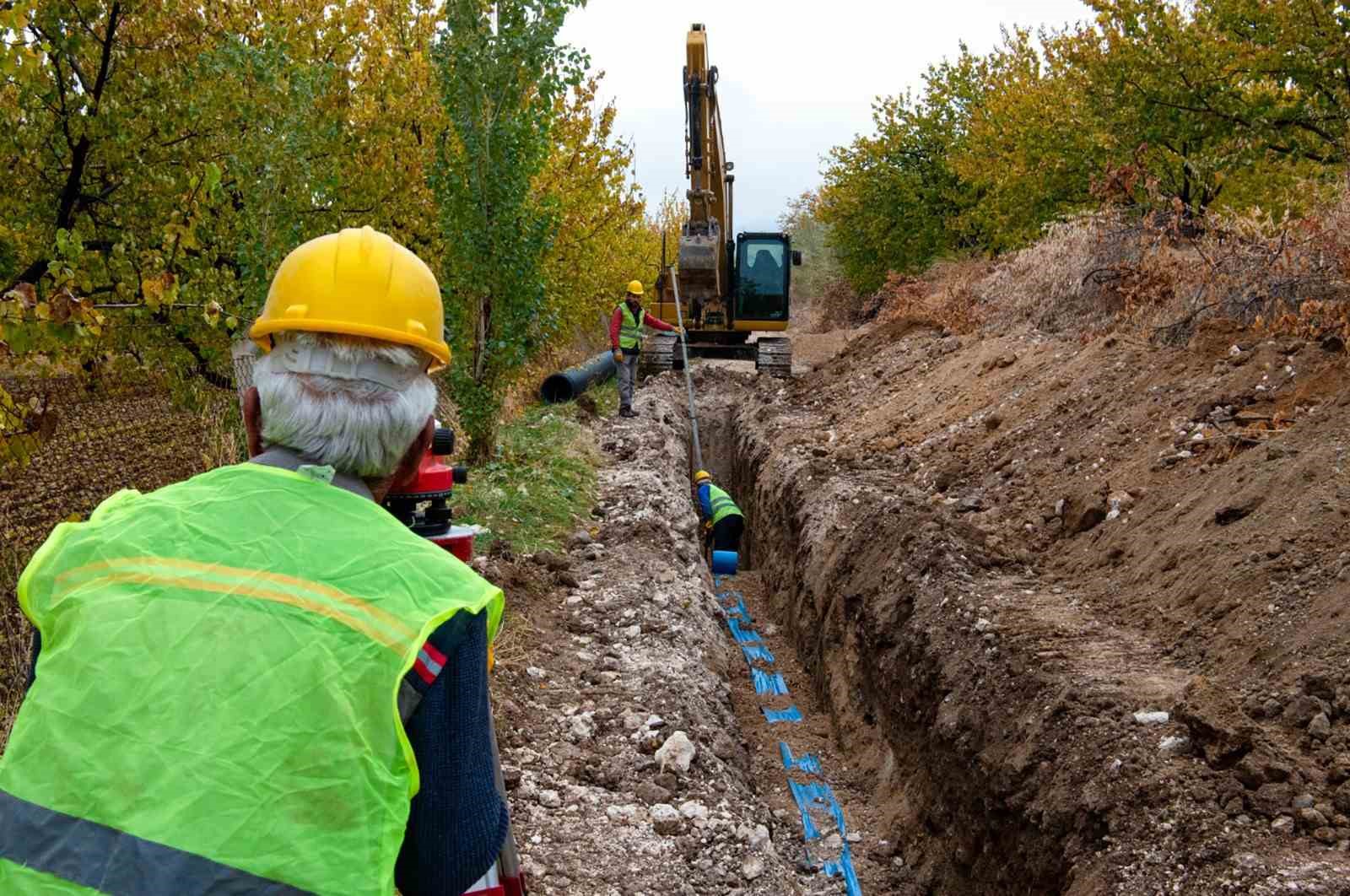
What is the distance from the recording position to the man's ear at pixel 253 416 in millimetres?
1753

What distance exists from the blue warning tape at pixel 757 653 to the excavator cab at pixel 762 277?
12.7 metres

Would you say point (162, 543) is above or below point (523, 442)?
above

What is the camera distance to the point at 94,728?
133 cm

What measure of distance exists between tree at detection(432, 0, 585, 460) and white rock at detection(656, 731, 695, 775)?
19.9ft

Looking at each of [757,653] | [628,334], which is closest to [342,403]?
[757,653]

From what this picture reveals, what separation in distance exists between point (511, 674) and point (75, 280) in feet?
9.54

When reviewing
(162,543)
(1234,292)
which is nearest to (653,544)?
(1234,292)

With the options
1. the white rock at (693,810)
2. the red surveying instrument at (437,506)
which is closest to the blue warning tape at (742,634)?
the white rock at (693,810)

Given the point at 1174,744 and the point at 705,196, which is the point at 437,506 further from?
the point at 705,196

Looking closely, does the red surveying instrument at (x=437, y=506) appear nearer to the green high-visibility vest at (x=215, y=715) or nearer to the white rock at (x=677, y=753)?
the green high-visibility vest at (x=215, y=715)

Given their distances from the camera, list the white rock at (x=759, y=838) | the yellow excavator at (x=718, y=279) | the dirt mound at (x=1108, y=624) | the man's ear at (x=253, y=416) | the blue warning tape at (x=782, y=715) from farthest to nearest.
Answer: the yellow excavator at (x=718, y=279) < the blue warning tape at (x=782, y=715) < the white rock at (x=759, y=838) < the dirt mound at (x=1108, y=624) < the man's ear at (x=253, y=416)

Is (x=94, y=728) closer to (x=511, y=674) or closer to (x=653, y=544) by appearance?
(x=511, y=674)

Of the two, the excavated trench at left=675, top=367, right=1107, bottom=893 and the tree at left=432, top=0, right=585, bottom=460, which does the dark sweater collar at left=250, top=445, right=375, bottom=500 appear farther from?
the tree at left=432, top=0, right=585, bottom=460

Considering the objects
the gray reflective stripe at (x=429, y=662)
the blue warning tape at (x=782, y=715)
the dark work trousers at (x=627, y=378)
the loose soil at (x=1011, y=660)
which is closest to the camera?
the gray reflective stripe at (x=429, y=662)
